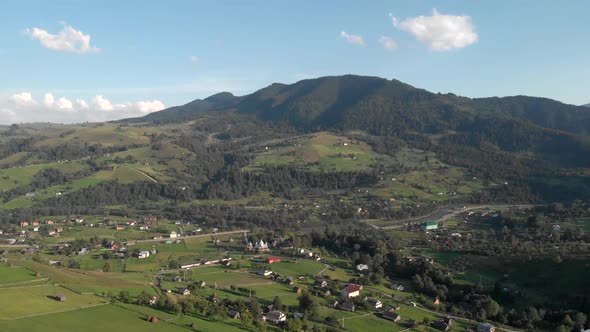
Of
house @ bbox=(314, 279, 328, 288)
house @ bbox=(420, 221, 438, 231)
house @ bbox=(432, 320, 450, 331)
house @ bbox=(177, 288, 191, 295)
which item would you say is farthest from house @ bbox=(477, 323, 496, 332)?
house @ bbox=(420, 221, 438, 231)

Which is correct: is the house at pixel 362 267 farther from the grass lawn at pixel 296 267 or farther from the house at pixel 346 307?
the house at pixel 346 307

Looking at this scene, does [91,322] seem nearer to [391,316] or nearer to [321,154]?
[391,316]

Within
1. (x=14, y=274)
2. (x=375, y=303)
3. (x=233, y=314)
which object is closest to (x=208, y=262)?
(x=14, y=274)

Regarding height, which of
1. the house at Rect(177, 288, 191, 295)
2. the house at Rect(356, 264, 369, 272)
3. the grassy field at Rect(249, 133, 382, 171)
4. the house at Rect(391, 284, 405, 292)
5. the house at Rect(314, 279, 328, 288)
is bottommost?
the house at Rect(391, 284, 405, 292)

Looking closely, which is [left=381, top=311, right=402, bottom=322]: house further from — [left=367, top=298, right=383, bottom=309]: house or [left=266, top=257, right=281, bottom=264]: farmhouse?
[left=266, top=257, right=281, bottom=264]: farmhouse

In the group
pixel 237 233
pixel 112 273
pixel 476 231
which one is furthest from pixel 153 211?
pixel 476 231

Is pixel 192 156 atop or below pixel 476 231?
atop

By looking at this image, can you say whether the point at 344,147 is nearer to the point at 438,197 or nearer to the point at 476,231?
the point at 438,197
